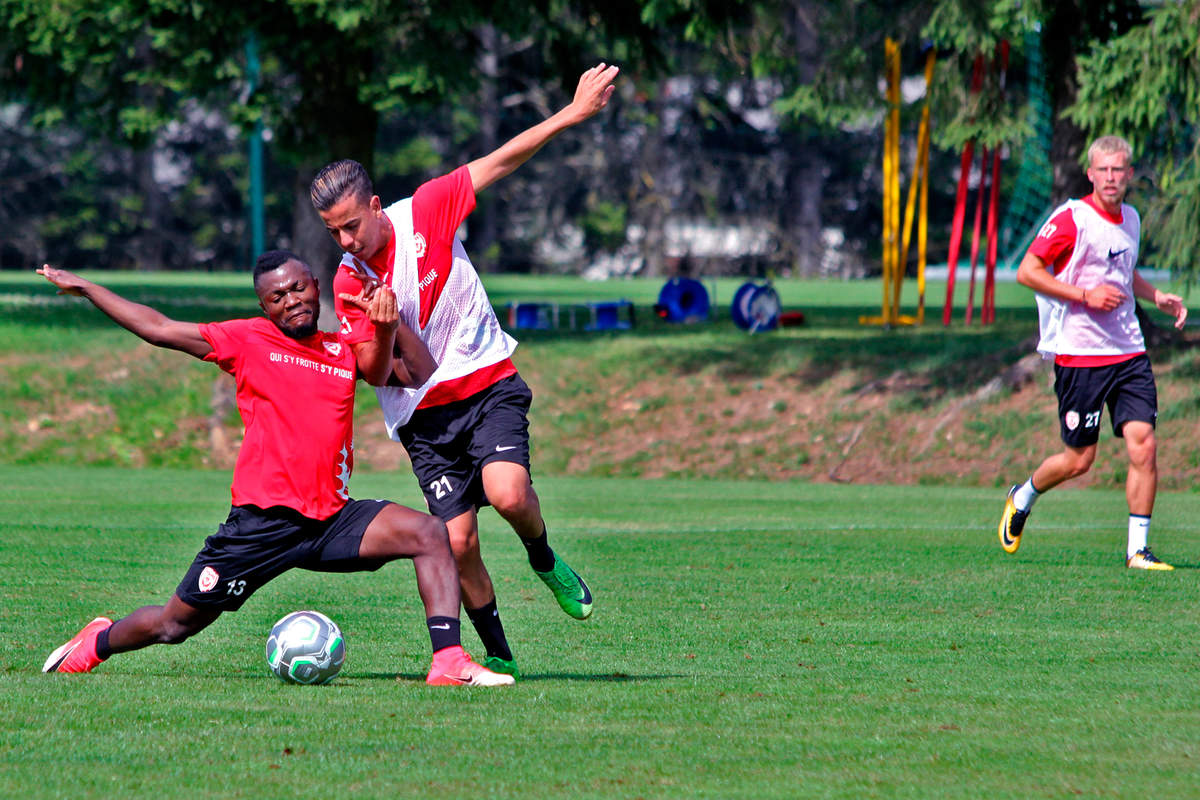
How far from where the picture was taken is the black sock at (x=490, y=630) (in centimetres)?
648

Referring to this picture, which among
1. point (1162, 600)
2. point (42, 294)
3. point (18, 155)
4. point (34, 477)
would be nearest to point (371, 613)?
point (1162, 600)

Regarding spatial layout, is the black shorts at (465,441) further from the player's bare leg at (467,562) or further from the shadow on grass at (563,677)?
the shadow on grass at (563,677)

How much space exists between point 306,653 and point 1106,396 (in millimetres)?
5640

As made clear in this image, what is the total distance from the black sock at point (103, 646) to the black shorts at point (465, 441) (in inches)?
52.9

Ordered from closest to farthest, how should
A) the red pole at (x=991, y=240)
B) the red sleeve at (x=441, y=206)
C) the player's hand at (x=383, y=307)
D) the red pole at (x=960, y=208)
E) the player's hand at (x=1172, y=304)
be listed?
1. the player's hand at (x=383, y=307)
2. the red sleeve at (x=441, y=206)
3. the player's hand at (x=1172, y=304)
4. the red pole at (x=960, y=208)
5. the red pole at (x=991, y=240)

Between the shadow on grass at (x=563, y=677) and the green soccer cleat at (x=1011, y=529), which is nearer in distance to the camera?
the shadow on grass at (x=563, y=677)

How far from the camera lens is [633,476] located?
773 inches

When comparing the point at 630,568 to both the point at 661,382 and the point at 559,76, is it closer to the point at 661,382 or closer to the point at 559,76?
the point at 661,382

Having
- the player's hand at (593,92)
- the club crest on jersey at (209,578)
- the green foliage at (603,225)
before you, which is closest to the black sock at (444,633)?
the club crest on jersey at (209,578)

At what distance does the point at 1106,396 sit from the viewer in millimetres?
9836

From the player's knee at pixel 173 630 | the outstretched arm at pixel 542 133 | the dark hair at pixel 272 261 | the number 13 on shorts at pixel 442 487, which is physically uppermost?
the outstretched arm at pixel 542 133

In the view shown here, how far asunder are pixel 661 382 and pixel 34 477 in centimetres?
821

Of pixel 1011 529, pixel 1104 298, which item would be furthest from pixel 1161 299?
pixel 1011 529

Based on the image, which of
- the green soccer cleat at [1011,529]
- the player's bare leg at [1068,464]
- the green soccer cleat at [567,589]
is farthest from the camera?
the green soccer cleat at [1011,529]
